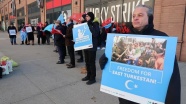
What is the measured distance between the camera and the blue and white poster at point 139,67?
1.59 m

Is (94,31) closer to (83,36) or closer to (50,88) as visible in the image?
(83,36)

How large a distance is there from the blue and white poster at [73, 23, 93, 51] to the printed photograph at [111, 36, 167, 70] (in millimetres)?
2210

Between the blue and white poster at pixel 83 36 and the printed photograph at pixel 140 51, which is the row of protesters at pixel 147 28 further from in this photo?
the blue and white poster at pixel 83 36

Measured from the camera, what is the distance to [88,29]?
409cm

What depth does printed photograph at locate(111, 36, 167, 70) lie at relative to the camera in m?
1.62

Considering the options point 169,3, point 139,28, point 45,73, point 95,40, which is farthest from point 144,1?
point 139,28

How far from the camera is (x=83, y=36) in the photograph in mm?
4250

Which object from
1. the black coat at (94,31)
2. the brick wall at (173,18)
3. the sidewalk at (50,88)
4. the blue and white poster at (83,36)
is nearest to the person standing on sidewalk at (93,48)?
the black coat at (94,31)

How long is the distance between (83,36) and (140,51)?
104 inches

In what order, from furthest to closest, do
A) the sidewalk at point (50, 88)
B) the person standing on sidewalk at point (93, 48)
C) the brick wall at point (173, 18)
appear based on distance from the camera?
the brick wall at point (173, 18), the person standing on sidewalk at point (93, 48), the sidewalk at point (50, 88)

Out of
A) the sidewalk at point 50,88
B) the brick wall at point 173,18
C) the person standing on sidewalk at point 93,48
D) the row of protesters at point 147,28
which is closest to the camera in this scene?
the row of protesters at point 147,28

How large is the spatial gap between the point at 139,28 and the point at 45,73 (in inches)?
162

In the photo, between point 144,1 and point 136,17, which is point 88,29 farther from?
point 144,1

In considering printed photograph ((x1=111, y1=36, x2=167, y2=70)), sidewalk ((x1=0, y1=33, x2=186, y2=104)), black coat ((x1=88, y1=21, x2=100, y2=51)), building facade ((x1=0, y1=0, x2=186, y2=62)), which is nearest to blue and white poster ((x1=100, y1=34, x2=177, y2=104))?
printed photograph ((x1=111, y1=36, x2=167, y2=70))
